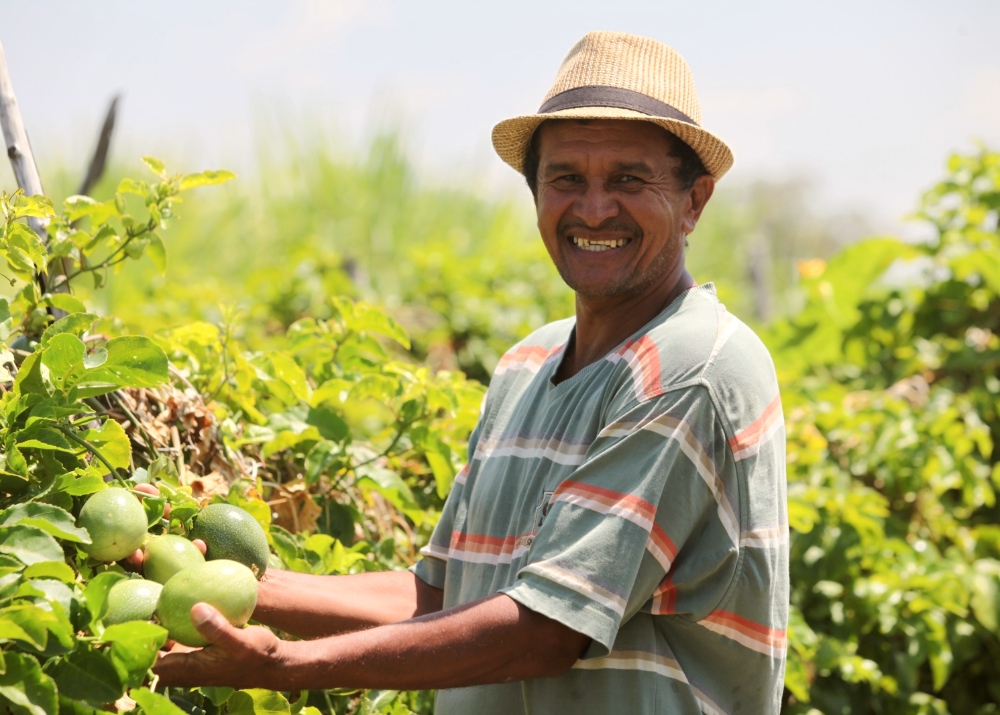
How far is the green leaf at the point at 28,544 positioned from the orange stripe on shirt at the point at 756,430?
3.69ft

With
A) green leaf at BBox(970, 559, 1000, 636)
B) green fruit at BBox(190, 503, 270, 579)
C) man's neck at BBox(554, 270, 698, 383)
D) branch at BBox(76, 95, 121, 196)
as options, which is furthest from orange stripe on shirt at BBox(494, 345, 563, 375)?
green leaf at BBox(970, 559, 1000, 636)

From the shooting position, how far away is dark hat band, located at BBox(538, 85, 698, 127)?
2.16 meters

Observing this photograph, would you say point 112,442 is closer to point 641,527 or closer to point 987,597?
point 641,527

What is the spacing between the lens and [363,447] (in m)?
2.76

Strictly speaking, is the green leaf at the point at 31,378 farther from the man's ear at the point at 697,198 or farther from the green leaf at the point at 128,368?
the man's ear at the point at 697,198

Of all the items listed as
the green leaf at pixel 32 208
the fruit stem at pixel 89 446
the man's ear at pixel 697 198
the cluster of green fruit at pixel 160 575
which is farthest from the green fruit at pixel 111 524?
the man's ear at pixel 697 198

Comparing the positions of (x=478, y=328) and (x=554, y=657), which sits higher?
(x=478, y=328)

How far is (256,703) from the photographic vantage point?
1799mm

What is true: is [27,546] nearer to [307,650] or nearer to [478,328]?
[307,650]

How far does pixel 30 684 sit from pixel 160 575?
0.33m

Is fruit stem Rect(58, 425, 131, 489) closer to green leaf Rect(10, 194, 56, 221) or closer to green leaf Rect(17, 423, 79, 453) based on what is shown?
green leaf Rect(17, 423, 79, 453)

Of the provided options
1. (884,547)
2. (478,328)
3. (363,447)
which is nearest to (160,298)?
(478,328)

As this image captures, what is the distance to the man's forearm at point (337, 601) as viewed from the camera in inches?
80.8

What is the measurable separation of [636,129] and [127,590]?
52.0 inches
